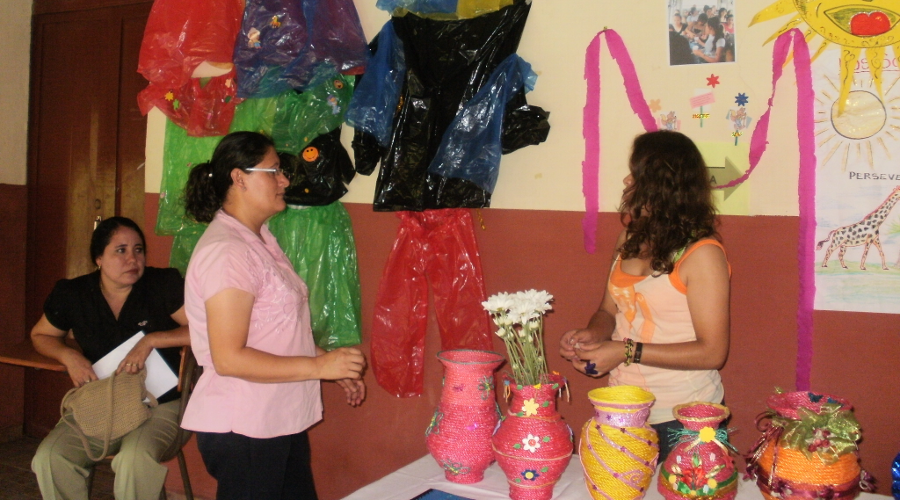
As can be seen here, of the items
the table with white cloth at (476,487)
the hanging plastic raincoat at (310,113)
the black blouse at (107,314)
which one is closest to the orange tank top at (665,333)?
the table with white cloth at (476,487)

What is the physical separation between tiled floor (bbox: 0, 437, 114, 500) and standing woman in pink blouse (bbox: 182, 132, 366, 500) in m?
1.97

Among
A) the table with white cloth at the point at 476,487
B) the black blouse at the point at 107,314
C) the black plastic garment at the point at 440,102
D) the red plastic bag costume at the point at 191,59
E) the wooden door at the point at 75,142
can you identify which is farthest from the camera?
the wooden door at the point at 75,142

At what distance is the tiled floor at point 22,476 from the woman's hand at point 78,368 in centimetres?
110

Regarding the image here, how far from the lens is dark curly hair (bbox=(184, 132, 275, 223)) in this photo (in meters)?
1.82

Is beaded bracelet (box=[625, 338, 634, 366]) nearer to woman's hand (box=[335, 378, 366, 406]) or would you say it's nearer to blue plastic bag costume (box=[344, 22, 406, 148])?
woman's hand (box=[335, 378, 366, 406])

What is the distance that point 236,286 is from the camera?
1.61 metres

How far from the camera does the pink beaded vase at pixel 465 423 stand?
1593 mm

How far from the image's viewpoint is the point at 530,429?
4.88 feet

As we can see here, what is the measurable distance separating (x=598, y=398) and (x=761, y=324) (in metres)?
0.84

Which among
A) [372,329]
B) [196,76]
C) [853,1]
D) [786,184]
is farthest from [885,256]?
[196,76]

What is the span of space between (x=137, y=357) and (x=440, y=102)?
4.51 ft

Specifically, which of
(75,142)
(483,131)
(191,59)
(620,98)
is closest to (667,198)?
(620,98)

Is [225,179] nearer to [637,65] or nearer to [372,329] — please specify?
[372,329]

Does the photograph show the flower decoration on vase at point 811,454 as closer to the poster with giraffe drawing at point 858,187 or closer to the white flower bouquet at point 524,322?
the white flower bouquet at point 524,322
